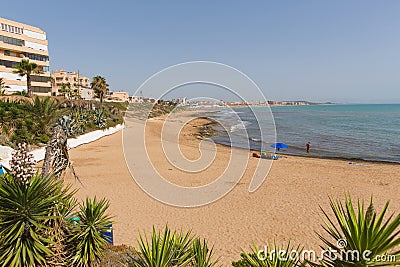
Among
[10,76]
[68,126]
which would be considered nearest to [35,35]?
[10,76]

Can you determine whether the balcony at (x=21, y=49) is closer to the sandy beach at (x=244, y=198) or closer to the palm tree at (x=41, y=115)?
the palm tree at (x=41, y=115)

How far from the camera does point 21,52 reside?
38812 mm

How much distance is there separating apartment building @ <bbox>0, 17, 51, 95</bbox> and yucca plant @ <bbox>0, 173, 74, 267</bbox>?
131 ft

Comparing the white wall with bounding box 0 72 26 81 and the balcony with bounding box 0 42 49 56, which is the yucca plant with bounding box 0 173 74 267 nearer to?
the white wall with bounding box 0 72 26 81

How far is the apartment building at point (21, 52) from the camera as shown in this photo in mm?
36156

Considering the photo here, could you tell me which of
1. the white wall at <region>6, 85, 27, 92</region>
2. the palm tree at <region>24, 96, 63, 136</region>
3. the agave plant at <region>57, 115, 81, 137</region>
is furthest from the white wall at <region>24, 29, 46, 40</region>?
the palm tree at <region>24, 96, 63, 136</region>

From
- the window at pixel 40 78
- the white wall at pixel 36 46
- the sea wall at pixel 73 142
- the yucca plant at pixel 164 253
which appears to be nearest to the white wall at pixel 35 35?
the white wall at pixel 36 46

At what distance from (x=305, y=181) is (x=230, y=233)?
7855 mm

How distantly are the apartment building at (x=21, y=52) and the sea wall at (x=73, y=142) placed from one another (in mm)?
15391

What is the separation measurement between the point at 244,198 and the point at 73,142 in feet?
52.9

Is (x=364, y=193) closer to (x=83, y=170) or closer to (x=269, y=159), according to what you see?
(x=269, y=159)

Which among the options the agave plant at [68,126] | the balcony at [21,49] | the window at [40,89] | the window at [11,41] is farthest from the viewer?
the window at [40,89]

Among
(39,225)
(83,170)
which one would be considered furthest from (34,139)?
(39,225)

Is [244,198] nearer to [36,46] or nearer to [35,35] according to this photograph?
[36,46]
